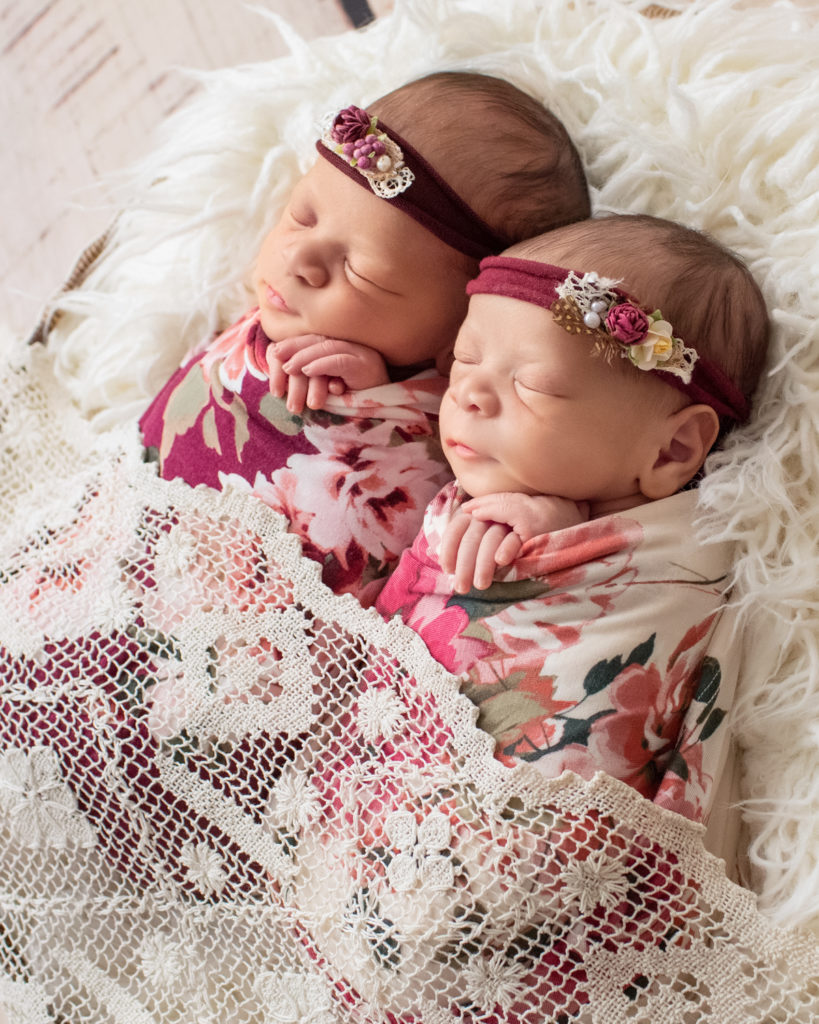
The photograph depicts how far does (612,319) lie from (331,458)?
357mm

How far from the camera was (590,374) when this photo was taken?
3.27 feet

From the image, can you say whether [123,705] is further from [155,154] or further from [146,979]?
[155,154]

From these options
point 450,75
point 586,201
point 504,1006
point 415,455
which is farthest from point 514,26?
point 504,1006

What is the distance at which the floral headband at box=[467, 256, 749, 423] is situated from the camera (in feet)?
3.17

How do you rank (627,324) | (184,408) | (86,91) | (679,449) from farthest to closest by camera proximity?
(86,91) < (184,408) < (679,449) < (627,324)

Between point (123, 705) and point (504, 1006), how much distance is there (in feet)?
1.63

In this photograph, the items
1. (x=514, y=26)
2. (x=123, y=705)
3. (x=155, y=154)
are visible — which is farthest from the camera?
(x=155, y=154)

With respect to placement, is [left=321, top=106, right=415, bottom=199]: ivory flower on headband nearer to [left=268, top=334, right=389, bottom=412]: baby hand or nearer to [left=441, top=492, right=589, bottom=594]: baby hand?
[left=268, top=334, right=389, bottom=412]: baby hand

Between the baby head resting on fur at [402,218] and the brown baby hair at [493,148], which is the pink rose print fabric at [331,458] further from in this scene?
the brown baby hair at [493,148]

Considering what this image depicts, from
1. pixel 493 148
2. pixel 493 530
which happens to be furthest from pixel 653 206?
pixel 493 530

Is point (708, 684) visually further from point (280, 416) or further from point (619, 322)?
point (280, 416)

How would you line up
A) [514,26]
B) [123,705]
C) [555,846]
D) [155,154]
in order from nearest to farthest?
1. [555,846]
2. [123,705]
3. [514,26]
4. [155,154]

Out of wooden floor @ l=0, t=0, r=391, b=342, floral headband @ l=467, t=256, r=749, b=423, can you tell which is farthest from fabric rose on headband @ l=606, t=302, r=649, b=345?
wooden floor @ l=0, t=0, r=391, b=342

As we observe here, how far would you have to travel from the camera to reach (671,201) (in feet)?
3.79
